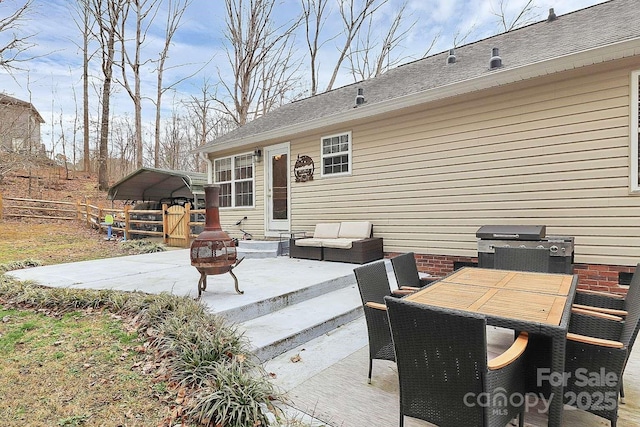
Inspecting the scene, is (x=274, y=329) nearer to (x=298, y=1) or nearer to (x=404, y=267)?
(x=404, y=267)

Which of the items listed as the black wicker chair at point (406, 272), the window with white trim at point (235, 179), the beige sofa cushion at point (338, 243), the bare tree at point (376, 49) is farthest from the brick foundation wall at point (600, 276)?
the bare tree at point (376, 49)

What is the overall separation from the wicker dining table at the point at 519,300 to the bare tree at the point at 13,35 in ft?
40.9

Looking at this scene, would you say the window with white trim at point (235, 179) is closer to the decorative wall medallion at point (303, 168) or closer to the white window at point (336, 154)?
the decorative wall medallion at point (303, 168)

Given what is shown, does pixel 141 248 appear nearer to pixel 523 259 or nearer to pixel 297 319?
pixel 297 319

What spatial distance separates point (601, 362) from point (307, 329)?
7.34 ft

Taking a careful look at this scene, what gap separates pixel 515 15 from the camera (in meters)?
12.7

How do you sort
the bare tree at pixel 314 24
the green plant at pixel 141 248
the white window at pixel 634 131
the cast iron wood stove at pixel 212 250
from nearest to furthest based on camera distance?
the cast iron wood stove at pixel 212 250
the white window at pixel 634 131
the green plant at pixel 141 248
the bare tree at pixel 314 24

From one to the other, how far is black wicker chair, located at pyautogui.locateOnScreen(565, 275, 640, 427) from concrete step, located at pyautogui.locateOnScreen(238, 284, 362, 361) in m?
2.07

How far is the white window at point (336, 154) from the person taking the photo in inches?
282

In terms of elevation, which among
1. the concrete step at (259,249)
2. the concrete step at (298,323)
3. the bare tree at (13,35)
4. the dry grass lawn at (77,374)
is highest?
the bare tree at (13,35)

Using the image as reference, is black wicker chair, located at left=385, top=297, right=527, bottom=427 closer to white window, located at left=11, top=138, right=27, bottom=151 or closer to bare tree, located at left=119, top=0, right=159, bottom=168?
white window, located at left=11, top=138, right=27, bottom=151

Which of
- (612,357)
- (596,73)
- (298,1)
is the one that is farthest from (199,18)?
(612,357)

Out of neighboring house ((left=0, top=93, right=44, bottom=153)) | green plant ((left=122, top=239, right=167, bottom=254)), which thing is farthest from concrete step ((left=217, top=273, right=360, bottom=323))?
neighboring house ((left=0, top=93, right=44, bottom=153))

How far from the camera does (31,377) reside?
2.51 metres
